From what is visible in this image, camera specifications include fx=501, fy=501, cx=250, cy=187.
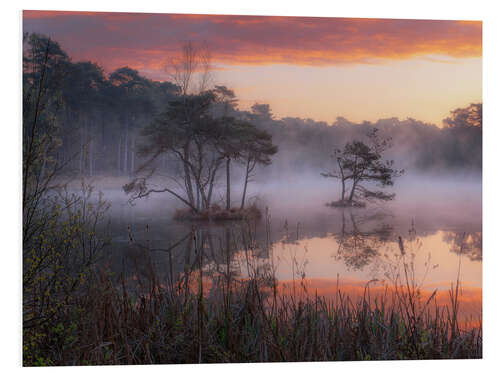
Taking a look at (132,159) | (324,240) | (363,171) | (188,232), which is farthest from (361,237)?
(132,159)

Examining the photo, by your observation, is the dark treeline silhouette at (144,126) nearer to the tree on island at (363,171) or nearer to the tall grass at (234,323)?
the tree on island at (363,171)

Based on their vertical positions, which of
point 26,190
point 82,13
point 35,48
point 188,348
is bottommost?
point 188,348

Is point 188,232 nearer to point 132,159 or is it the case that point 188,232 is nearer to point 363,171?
point 132,159

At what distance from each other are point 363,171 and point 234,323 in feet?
5.60

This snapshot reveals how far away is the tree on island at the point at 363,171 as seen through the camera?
4.39m

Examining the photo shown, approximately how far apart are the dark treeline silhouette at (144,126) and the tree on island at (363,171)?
0.07m

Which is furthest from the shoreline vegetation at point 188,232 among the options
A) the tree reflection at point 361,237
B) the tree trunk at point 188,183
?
the tree reflection at point 361,237

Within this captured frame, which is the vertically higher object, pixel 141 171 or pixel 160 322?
pixel 141 171

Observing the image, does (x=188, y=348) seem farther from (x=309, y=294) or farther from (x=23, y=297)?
(x=23, y=297)

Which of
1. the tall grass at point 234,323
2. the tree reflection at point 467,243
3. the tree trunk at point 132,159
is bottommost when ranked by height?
the tall grass at point 234,323

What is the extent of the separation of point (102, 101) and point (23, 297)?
1740 millimetres

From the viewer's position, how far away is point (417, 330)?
4.14m

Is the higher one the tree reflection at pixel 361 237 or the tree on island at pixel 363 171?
the tree on island at pixel 363 171

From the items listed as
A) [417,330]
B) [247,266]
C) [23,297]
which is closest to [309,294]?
[247,266]
